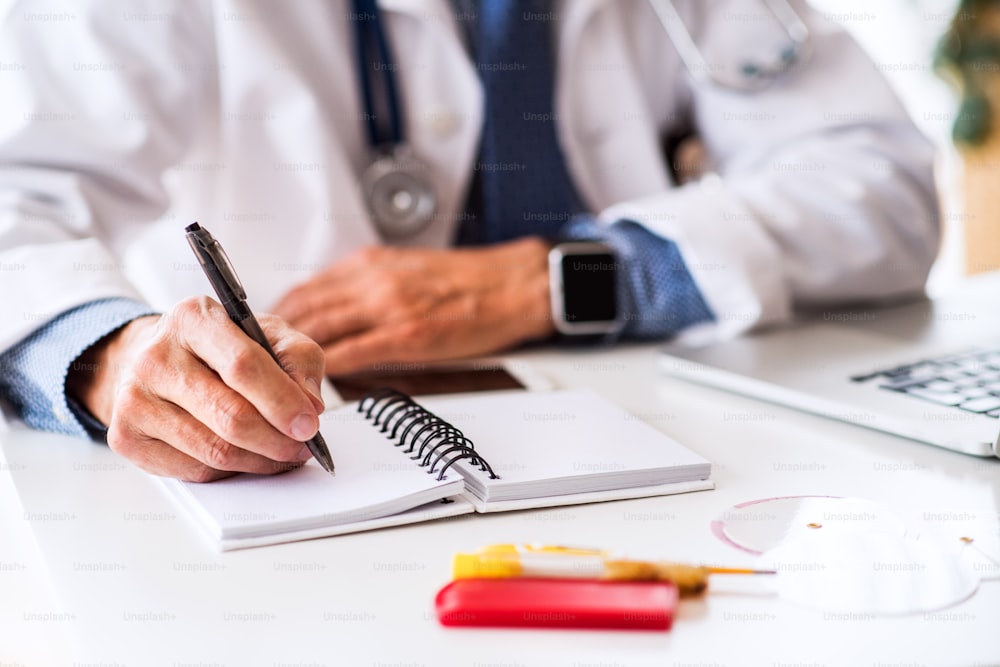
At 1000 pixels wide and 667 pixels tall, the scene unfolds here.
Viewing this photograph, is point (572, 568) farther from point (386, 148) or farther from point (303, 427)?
point (386, 148)

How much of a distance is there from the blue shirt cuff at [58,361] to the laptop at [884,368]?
1.70ft

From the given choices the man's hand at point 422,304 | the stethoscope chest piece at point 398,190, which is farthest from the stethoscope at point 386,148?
the man's hand at point 422,304

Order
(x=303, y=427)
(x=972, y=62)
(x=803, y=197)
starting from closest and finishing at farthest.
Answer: (x=303, y=427), (x=803, y=197), (x=972, y=62)

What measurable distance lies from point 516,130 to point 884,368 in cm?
58

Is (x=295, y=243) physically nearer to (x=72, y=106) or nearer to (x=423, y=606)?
(x=72, y=106)

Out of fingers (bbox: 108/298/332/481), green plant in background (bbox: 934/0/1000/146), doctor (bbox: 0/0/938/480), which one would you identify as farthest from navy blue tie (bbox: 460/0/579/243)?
green plant in background (bbox: 934/0/1000/146)

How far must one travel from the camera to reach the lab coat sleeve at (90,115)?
1.02 meters

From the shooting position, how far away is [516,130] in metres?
1.29

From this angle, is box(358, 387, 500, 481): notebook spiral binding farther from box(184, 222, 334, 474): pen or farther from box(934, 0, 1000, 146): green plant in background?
box(934, 0, 1000, 146): green plant in background

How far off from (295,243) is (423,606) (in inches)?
31.4

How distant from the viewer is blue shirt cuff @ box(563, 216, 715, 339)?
3.71 ft

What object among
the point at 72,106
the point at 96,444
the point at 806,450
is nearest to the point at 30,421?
the point at 96,444

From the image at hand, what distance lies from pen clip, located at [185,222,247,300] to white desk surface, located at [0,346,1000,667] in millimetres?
159

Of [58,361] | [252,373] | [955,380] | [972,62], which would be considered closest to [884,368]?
[955,380]
